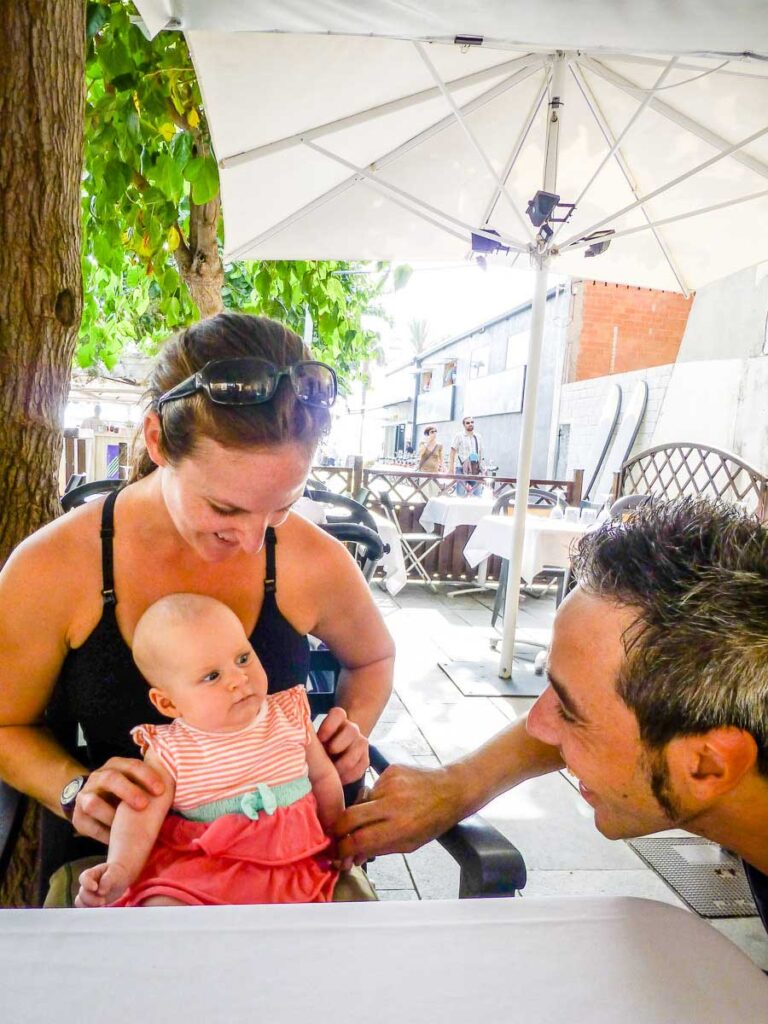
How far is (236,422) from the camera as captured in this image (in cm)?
129

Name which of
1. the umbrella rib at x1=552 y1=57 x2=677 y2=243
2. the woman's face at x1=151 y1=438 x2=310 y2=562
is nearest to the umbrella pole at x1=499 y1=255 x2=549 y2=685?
the umbrella rib at x1=552 y1=57 x2=677 y2=243

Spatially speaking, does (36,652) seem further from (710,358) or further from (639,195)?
(710,358)

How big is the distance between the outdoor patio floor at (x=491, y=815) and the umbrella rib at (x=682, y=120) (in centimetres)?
356

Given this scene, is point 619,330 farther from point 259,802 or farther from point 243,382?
point 259,802

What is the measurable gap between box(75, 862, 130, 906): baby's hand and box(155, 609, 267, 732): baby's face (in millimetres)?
275

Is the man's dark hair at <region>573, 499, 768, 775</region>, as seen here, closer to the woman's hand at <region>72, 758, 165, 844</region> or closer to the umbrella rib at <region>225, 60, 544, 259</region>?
the woman's hand at <region>72, 758, 165, 844</region>

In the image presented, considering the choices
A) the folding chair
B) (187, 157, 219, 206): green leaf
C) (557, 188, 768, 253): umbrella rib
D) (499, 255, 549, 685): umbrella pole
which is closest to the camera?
(187, 157, 219, 206): green leaf

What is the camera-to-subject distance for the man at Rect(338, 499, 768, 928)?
0.83 metres

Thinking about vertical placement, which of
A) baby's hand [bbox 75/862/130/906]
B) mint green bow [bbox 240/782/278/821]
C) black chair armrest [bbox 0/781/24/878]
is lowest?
baby's hand [bbox 75/862/130/906]

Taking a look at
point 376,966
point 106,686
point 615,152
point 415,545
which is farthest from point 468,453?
point 376,966

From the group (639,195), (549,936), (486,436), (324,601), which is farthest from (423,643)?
(486,436)

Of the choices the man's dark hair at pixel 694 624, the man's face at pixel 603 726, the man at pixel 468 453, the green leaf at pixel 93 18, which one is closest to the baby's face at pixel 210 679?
the man's face at pixel 603 726

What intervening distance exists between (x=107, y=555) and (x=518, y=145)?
13.3 ft

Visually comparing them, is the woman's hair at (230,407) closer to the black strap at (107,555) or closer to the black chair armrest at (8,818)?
the black strap at (107,555)
